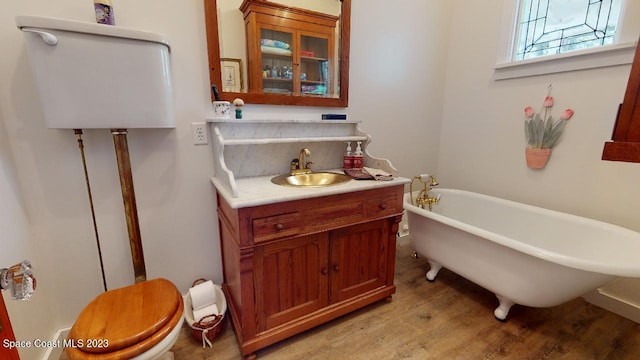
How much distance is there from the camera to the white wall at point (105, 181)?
109 cm

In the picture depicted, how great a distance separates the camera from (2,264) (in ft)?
3.06

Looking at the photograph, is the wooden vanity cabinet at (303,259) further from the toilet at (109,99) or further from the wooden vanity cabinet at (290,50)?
the wooden vanity cabinet at (290,50)

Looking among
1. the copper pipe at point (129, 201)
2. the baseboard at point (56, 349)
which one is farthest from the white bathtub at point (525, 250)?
the baseboard at point (56, 349)

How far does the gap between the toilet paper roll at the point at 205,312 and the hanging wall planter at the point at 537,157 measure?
7.51ft

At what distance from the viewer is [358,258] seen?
59.3 inches

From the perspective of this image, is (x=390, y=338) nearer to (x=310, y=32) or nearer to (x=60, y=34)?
(x=310, y=32)

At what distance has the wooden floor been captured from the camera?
4.37ft

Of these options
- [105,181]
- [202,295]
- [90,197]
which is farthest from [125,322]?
[105,181]

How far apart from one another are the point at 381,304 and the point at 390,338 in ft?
0.87

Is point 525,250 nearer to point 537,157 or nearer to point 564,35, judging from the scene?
point 537,157

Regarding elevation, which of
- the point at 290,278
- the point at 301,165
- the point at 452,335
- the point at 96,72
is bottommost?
the point at 452,335

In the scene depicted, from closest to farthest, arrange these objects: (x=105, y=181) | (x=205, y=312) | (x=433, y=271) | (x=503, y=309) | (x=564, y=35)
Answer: (x=105, y=181)
(x=205, y=312)
(x=503, y=309)
(x=564, y=35)
(x=433, y=271)

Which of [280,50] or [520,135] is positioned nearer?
[280,50]

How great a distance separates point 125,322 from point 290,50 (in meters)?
1.57
